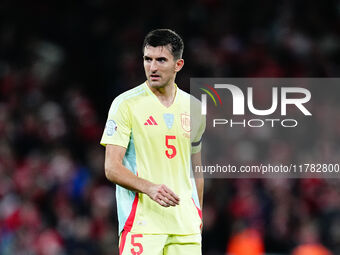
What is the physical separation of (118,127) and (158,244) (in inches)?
33.5

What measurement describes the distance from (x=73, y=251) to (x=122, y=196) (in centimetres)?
544

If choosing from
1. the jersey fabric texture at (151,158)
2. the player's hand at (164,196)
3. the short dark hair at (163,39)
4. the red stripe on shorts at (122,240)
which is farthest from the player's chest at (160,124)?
the red stripe on shorts at (122,240)

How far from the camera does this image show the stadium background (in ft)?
33.8

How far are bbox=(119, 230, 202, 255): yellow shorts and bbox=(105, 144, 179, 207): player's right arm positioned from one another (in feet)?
1.26

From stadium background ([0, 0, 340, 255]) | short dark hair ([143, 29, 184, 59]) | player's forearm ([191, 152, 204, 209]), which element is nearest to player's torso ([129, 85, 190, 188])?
player's forearm ([191, 152, 204, 209])

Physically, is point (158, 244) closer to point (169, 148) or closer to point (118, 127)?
point (169, 148)

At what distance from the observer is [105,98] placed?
13219mm

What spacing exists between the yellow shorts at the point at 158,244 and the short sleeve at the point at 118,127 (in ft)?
Answer: 2.11

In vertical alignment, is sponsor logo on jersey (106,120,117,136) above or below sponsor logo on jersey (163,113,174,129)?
below

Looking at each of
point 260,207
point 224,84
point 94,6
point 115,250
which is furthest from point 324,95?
point 94,6

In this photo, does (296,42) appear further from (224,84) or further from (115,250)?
(115,250)

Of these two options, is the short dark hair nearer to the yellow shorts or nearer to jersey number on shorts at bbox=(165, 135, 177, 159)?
jersey number on shorts at bbox=(165, 135, 177, 159)

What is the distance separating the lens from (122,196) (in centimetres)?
501

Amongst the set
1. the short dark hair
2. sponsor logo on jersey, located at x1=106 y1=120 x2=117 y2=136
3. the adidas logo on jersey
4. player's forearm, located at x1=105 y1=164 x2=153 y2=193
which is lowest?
player's forearm, located at x1=105 y1=164 x2=153 y2=193
